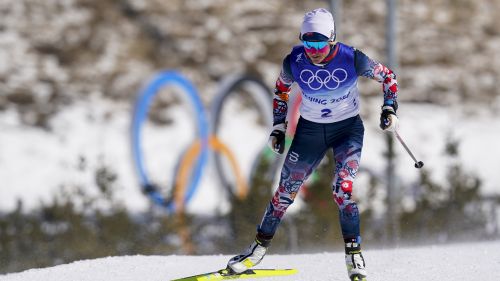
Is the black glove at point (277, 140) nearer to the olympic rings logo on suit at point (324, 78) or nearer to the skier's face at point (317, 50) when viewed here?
the olympic rings logo on suit at point (324, 78)

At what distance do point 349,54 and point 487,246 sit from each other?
3.95 meters

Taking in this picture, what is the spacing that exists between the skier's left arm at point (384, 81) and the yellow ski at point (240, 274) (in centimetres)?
191

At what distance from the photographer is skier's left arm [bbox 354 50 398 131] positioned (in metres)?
7.75

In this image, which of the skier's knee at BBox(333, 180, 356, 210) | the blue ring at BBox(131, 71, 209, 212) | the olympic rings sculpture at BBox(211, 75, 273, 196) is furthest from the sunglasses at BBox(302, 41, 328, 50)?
the blue ring at BBox(131, 71, 209, 212)

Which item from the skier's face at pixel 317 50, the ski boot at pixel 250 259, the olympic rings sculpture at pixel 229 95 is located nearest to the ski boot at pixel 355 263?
the ski boot at pixel 250 259

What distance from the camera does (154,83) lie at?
2033 cm

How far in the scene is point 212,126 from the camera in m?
20.5

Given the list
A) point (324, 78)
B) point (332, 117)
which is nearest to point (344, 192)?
point (332, 117)

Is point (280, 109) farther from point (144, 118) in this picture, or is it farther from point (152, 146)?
point (152, 146)

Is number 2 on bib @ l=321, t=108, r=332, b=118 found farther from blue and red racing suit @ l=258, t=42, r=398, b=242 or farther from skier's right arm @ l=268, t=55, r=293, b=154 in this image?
skier's right arm @ l=268, t=55, r=293, b=154

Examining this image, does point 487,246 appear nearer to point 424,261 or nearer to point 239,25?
point 424,261

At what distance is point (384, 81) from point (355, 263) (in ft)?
5.23

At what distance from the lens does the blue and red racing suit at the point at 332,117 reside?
25.6 ft

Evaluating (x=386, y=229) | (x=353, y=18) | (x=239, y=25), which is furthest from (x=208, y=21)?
(x=386, y=229)
